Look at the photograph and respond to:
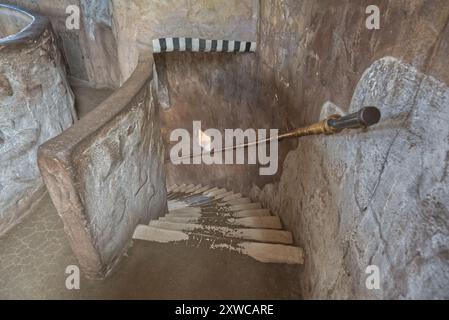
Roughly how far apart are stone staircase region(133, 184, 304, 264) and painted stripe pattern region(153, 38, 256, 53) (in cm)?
206

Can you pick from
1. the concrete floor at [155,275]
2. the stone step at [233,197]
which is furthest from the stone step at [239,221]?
the stone step at [233,197]

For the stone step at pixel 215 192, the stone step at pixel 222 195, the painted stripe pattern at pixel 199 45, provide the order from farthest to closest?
1. the stone step at pixel 215 192
2. the stone step at pixel 222 195
3. the painted stripe pattern at pixel 199 45

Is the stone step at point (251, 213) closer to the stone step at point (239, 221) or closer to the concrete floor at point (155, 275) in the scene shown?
the stone step at point (239, 221)

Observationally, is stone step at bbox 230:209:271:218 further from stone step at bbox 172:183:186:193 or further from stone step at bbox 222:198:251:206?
stone step at bbox 172:183:186:193

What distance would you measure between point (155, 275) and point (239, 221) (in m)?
1.16

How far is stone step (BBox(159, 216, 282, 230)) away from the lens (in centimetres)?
313

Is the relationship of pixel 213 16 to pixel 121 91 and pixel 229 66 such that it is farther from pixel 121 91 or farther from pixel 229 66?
pixel 121 91

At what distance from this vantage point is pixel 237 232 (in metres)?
2.88

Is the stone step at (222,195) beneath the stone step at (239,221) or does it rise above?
beneath

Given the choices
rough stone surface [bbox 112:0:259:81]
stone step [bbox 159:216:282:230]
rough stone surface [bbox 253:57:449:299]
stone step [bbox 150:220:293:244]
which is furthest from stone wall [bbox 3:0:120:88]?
rough stone surface [bbox 253:57:449:299]

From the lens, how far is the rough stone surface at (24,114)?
2.82 meters

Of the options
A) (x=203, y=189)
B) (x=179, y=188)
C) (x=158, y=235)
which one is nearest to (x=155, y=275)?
(x=158, y=235)

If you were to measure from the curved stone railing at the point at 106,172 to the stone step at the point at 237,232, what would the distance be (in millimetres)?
295
